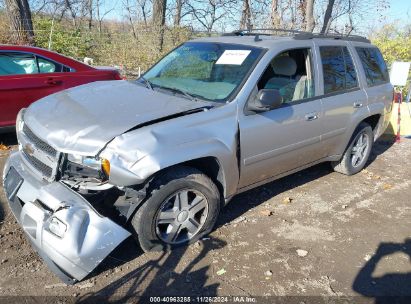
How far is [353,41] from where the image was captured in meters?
5.16

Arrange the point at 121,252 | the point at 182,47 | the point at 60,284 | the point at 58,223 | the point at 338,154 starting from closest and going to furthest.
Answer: the point at 58,223
the point at 60,284
the point at 121,252
the point at 182,47
the point at 338,154

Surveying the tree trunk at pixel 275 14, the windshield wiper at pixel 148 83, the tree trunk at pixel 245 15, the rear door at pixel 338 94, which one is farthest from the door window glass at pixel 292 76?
the tree trunk at pixel 245 15

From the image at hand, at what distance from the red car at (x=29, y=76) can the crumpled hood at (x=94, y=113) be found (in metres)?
2.01

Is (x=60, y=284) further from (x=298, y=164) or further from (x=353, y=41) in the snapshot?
(x=353, y=41)

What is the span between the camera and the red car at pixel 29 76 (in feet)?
17.9

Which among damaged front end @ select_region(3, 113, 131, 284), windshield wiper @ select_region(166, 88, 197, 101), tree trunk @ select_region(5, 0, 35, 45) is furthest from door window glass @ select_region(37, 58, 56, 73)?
tree trunk @ select_region(5, 0, 35, 45)

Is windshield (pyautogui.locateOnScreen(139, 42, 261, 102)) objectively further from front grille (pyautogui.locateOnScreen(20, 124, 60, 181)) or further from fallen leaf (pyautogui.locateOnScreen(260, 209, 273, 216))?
fallen leaf (pyautogui.locateOnScreen(260, 209, 273, 216))

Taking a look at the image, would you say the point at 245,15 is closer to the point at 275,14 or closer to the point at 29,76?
the point at 275,14

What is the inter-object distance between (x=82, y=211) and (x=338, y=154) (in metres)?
3.49

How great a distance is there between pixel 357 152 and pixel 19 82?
4927 mm

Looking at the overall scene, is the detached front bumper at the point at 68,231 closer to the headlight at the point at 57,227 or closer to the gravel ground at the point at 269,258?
the headlight at the point at 57,227

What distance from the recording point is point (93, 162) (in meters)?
2.95

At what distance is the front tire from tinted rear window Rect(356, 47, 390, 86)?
3011 mm

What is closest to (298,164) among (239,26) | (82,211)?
(82,211)
